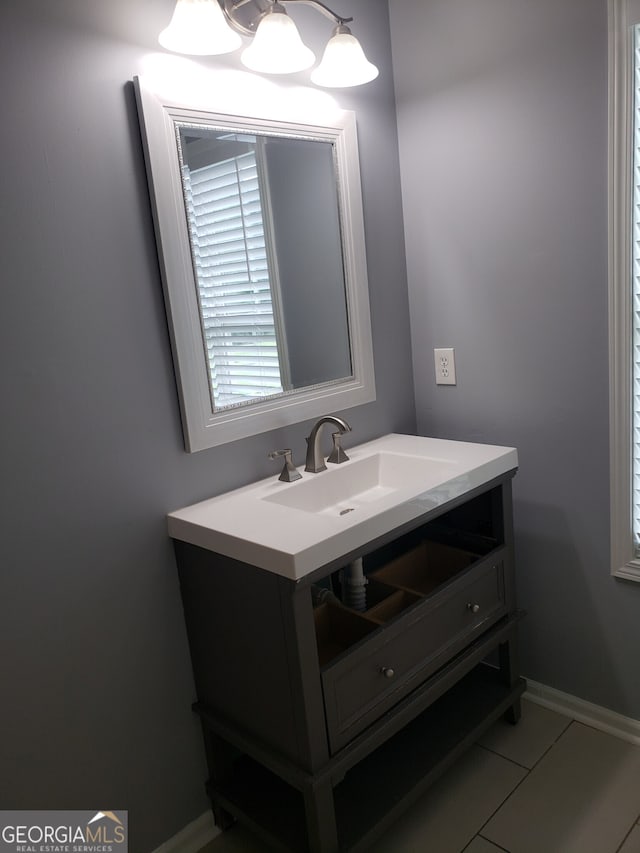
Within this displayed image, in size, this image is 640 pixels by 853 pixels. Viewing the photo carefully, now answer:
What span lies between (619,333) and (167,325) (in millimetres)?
1141

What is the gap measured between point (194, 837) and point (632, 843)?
106 cm

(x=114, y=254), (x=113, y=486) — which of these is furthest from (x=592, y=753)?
(x=114, y=254)

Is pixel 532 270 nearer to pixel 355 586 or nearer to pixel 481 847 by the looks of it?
Answer: pixel 355 586

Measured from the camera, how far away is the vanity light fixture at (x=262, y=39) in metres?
1.34

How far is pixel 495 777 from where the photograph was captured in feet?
5.69

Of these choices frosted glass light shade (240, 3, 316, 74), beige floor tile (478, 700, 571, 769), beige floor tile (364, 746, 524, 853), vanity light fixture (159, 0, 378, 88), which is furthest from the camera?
beige floor tile (478, 700, 571, 769)

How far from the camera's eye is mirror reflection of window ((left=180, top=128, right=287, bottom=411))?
4.93 feet

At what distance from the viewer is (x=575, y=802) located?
1616 millimetres

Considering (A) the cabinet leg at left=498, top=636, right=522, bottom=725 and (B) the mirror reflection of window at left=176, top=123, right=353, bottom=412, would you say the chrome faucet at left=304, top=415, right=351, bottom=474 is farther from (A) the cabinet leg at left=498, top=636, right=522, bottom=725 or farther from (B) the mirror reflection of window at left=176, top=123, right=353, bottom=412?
(A) the cabinet leg at left=498, top=636, right=522, bottom=725

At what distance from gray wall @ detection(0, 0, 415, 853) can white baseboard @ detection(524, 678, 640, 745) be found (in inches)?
42.6

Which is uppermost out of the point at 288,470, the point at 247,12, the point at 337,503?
the point at 247,12

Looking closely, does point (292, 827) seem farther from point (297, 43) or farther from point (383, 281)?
point (297, 43)
